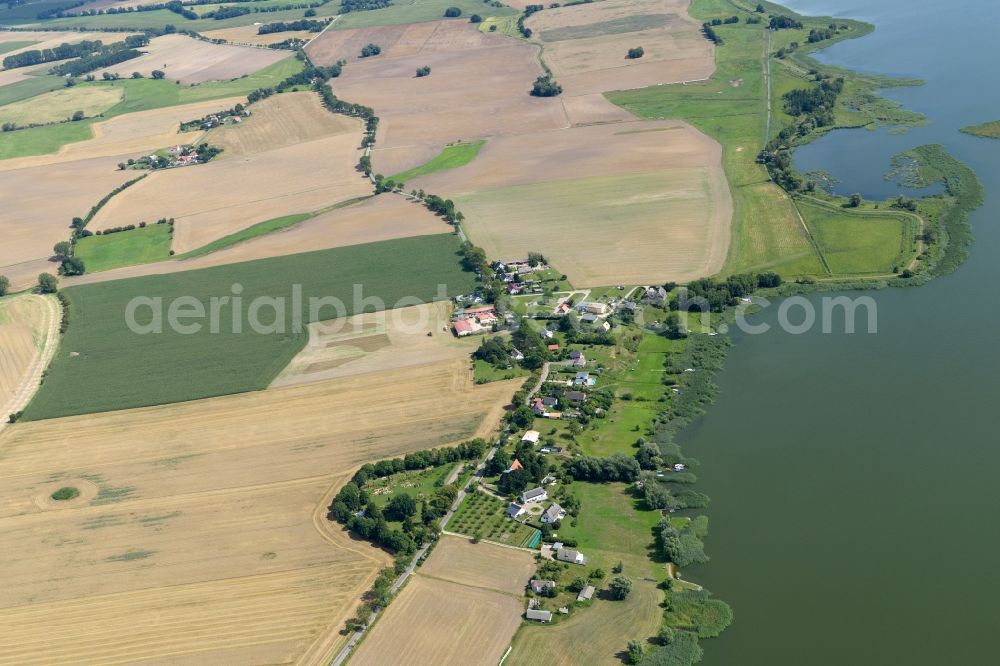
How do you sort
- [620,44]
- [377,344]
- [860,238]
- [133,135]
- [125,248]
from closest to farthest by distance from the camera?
[377,344] → [860,238] → [125,248] → [133,135] → [620,44]

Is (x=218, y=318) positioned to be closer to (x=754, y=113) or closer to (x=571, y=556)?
(x=571, y=556)

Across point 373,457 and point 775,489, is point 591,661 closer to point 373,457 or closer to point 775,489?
point 775,489

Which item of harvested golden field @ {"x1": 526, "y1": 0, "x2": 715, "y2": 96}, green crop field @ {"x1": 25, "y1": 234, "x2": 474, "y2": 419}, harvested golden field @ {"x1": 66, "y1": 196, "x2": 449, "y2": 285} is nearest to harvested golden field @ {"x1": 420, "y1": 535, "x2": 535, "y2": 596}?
green crop field @ {"x1": 25, "y1": 234, "x2": 474, "y2": 419}

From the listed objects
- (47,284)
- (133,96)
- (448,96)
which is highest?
(133,96)

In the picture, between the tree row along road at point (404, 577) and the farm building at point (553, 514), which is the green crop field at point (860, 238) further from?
the tree row along road at point (404, 577)

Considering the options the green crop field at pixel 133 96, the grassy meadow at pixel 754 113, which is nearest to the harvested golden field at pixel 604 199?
the grassy meadow at pixel 754 113

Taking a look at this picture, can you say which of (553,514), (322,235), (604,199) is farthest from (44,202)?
(553,514)
